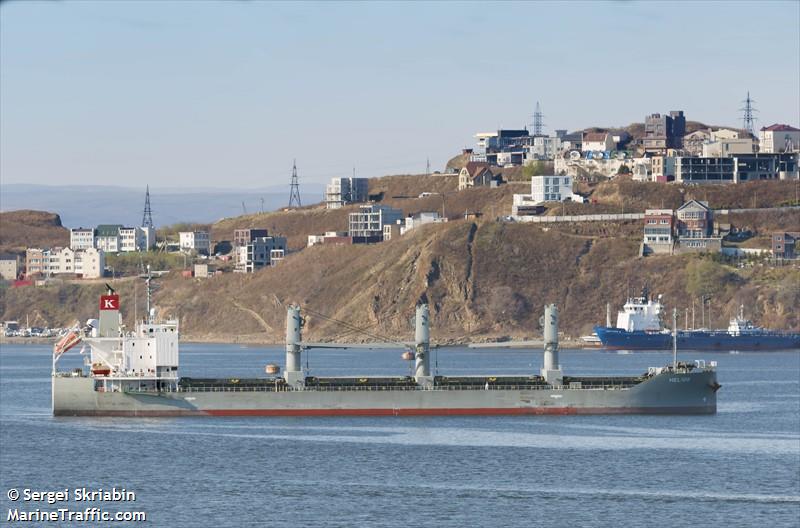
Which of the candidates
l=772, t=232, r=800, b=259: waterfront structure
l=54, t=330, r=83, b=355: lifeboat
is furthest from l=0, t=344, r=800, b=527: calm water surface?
l=772, t=232, r=800, b=259: waterfront structure

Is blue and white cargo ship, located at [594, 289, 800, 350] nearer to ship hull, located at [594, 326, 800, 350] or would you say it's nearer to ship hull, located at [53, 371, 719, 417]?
ship hull, located at [594, 326, 800, 350]

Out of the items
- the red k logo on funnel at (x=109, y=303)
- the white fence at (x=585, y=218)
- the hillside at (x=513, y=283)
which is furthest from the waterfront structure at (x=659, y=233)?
the red k logo on funnel at (x=109, y=303)

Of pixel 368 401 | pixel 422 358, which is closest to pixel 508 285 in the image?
pixel 422 358

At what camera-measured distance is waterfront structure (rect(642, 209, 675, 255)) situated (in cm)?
18638

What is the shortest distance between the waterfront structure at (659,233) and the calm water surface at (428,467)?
95.4 m

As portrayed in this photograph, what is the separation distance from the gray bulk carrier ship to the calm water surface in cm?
80

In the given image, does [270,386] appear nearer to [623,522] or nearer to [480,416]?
[480,416]

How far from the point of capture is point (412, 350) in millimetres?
84500

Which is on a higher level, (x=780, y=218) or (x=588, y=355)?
(x=780, y=218)

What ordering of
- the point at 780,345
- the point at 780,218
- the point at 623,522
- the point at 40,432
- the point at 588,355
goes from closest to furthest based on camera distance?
the point at 623,522
the point at 40,432
the point at 588,355
the point at 780,345
the point at 780,218

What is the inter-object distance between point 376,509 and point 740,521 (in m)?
11.9

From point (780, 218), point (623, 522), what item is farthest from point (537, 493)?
point (780, 218)

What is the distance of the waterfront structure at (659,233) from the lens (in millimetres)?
186375

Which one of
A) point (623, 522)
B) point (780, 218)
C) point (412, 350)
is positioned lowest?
point (623, 522)
